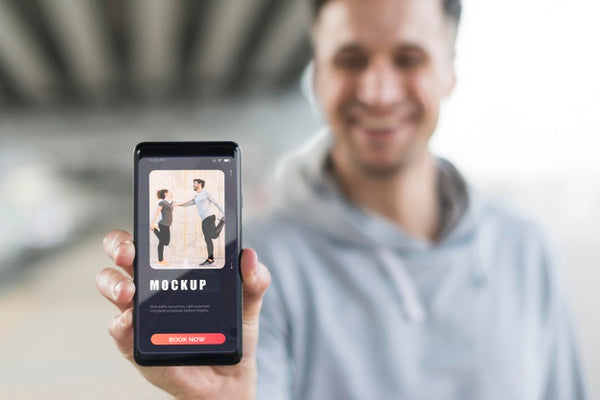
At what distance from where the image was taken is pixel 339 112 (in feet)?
2.70

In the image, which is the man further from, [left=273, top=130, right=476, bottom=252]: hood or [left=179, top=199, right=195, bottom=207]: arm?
[left=179, top=199, right=195, bottom=207]: arm

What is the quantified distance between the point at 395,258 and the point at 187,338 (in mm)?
445

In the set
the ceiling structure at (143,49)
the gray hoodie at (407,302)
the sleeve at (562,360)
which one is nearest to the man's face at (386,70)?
the gray hoodie at (407,302)

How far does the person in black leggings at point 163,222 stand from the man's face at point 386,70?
0.37 meters

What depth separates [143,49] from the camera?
32.2 ft

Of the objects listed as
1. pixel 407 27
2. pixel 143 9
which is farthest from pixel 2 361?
pixel 143 9

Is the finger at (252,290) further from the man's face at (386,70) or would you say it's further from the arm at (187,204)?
the man's face at (386,70)

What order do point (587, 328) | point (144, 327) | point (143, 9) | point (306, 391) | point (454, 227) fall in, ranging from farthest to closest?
point (143, 9) < point (587, 328) < point (454, 227) < point (306, 391) < point (144, 327)

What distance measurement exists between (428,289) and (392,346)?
0.33 feet

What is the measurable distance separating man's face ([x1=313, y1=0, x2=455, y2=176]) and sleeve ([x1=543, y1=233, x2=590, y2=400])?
11.2 inches

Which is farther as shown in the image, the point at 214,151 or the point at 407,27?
the point at 407,27

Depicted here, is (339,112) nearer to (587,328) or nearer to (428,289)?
(428,289)

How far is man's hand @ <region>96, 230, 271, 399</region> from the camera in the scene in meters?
0.48

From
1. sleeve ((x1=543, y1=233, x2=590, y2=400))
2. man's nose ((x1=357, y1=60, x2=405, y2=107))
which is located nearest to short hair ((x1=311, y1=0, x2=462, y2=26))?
man's nose ((x1=357, y1=60, x2=405, y2=107))
